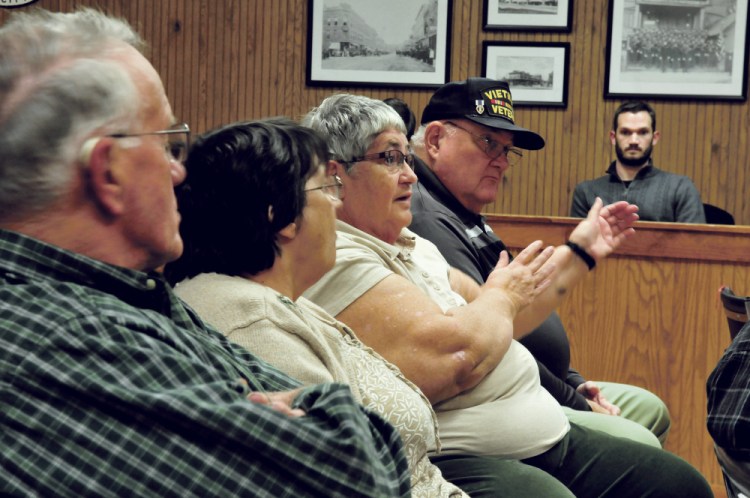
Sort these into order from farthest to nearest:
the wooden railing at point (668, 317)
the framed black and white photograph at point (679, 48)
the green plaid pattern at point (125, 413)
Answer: the framed black and white photograph at point (679, 48)
the wooden railing at point (668, 317)
the green plaid pattern at point (125, 413)

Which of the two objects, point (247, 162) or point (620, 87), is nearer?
point (247, 162)

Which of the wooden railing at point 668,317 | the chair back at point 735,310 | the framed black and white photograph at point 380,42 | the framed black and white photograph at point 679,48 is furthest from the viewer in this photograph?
the framed black and white photograph at point 380,42

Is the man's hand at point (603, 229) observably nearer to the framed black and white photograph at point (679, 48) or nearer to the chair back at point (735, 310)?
the chair back at point (735, 310)

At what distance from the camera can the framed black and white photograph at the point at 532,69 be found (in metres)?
6.24

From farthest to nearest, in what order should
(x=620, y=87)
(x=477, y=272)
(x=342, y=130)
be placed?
(x=620, y=87) → (x=477, y=272) → (x=342, y=130)

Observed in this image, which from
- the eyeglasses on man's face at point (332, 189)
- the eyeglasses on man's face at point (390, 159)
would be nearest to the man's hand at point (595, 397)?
the eyeglasses on man's face at point (390, 159)

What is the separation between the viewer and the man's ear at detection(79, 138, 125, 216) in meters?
1.03

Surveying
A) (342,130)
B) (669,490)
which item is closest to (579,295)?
(669,490)

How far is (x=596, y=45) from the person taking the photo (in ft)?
20.4

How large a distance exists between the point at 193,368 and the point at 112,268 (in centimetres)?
14

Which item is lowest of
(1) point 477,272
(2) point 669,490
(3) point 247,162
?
(2) point 669,490

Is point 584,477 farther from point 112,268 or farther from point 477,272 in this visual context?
point 112,268

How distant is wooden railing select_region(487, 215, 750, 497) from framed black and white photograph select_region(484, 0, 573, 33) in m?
2.56

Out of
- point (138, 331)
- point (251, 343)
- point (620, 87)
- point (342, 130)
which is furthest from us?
point (620, 87)
